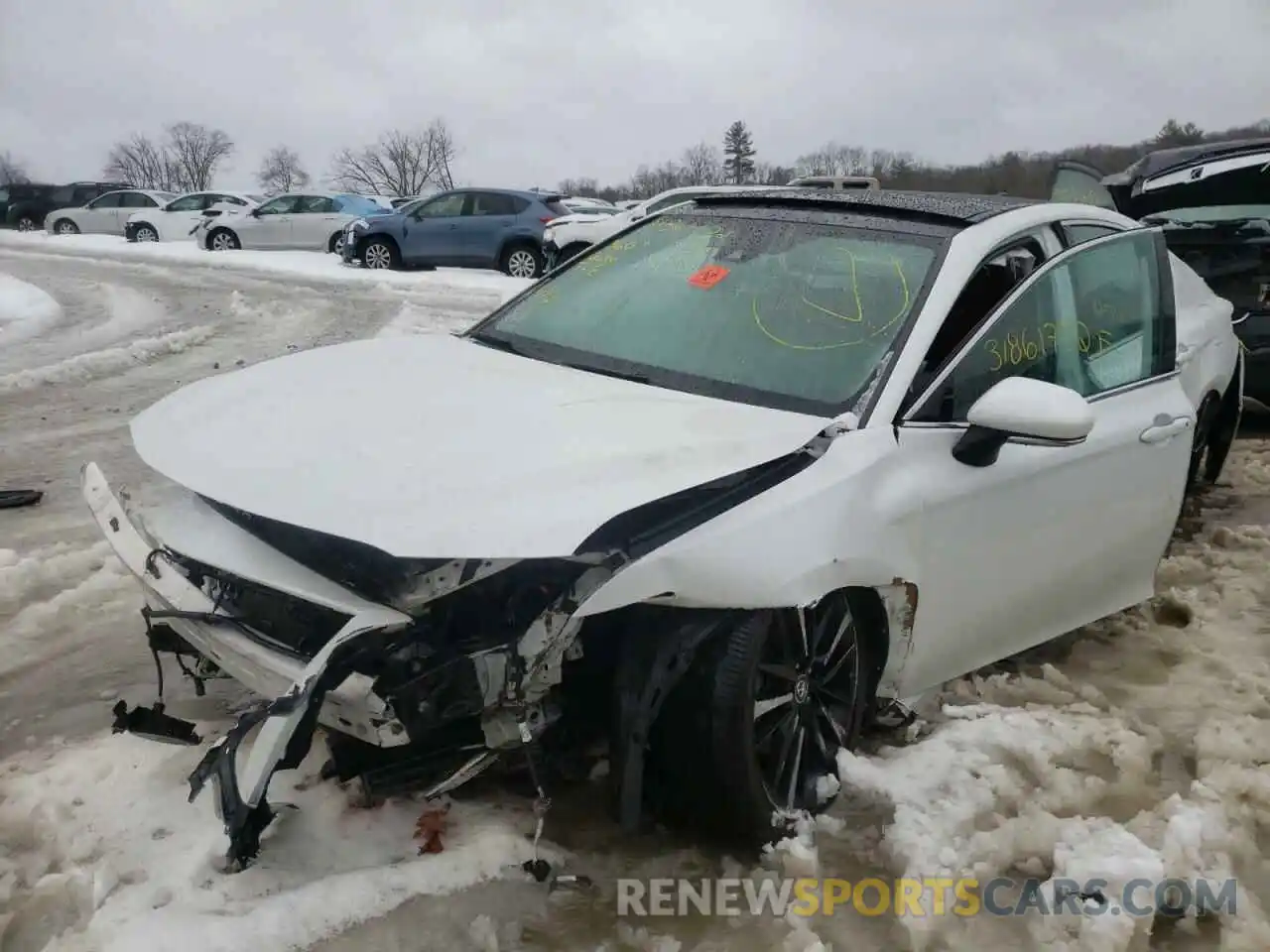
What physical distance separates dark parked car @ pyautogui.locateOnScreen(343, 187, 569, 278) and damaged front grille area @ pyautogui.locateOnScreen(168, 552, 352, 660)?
14646mm

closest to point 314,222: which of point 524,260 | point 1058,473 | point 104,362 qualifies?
point 524,260

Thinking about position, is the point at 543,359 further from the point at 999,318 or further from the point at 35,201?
the point at 35,201

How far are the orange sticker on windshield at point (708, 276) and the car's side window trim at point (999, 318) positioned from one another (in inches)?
34.1

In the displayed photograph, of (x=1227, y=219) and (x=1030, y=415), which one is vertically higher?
(x=1227, y=219)

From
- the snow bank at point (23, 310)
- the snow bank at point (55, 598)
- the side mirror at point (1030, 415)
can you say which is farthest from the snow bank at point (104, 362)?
the side mirror at point (1030, 415)

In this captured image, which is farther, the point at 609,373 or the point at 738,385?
the point at 609,373

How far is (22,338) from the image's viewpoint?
10.5 m

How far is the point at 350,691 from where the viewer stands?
2.31 metres

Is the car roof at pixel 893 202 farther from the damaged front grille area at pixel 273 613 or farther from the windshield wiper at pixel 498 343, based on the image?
the damaged front grille area at pixel 273 613

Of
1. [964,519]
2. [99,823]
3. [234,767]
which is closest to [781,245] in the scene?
[964,519]

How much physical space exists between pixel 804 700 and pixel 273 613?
138cm

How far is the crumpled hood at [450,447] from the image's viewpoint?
2.27 m

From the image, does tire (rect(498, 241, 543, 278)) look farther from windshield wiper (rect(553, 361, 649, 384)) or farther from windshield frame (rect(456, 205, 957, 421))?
windshield wiper (rect(553, 361, 649, 384))

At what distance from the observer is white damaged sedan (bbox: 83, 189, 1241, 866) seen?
236 centimetres
